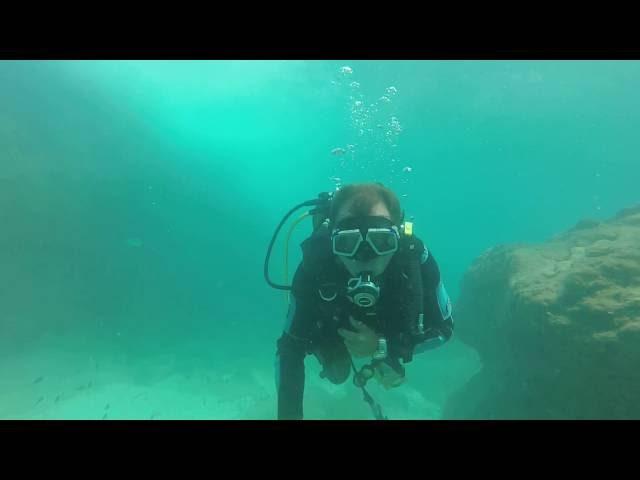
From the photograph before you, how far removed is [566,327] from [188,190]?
39.0 meters

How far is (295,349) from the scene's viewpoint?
388 centimetres

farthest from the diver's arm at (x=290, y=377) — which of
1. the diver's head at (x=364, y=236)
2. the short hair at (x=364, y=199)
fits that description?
the short hair at (x=364, y=199)

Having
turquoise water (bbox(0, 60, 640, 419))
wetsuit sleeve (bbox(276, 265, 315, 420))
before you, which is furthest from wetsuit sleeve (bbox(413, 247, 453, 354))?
turquoise water (bbox(0, 60, 640, 419))

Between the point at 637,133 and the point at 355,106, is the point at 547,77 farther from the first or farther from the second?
the point at 637,133

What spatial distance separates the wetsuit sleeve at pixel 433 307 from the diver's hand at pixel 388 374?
44 cm

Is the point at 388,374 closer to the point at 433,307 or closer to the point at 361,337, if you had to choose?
the point at 361,337

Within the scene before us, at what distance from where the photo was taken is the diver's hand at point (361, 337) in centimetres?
390

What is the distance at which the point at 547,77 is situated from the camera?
101 ft

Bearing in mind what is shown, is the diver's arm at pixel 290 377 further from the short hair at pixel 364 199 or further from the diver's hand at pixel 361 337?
the short hair at pixel 364 199

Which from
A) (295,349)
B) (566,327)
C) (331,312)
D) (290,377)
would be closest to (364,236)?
(331,312)

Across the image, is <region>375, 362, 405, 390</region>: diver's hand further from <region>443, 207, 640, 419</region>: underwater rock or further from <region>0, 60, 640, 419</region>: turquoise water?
<region>0, 60, 640, 419</region>: turquoise water

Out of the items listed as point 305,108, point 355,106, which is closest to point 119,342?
point 305,108

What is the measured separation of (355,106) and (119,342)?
92.6 feet
